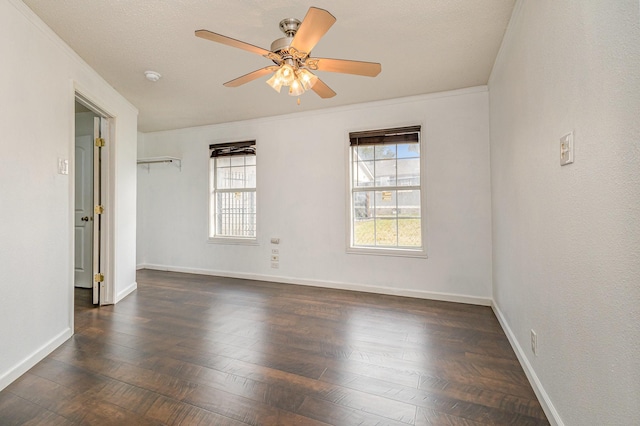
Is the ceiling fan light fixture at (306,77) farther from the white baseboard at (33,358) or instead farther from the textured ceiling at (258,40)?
the white baseboard at (33,358)

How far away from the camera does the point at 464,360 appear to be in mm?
2199

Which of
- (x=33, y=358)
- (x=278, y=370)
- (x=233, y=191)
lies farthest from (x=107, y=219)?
(x=278, y=370)

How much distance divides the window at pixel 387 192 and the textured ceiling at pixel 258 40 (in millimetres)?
589

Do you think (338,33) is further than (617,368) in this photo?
Yes

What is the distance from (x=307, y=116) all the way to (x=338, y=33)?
77.4 inches

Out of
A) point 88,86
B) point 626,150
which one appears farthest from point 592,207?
point 88,86

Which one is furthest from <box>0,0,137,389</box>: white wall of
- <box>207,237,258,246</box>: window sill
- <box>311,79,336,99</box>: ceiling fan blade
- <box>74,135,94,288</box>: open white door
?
<box>207,237,258,246</box>: window sill

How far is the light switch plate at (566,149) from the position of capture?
1326mm

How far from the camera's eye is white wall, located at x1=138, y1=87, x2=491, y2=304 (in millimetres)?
3543

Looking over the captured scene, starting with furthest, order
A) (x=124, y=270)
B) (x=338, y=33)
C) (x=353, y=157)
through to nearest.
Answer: (x=353, y=157) → (x=124, y=270) → (x=338, y=33)

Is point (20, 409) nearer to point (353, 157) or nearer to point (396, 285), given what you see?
point (396, 285)

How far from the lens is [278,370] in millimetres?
2072

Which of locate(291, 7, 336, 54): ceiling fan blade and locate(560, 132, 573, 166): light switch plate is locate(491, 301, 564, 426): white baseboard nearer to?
locate(560, 132, 573, 166): light switch plate

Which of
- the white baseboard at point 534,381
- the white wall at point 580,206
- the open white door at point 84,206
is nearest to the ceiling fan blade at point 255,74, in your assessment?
the white wall at point 580,206
